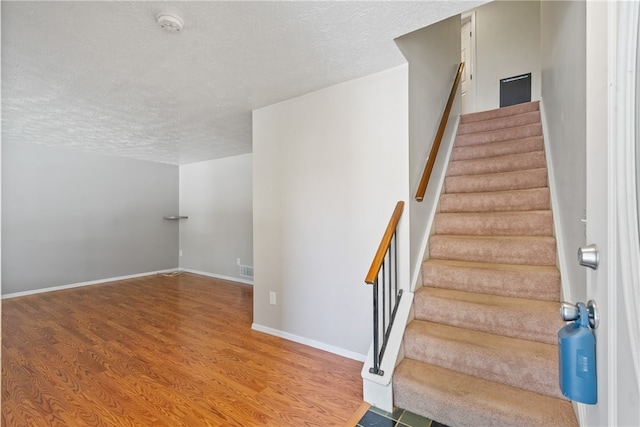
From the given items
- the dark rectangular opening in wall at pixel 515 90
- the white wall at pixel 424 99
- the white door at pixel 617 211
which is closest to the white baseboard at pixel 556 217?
the white wall at pixel 424 99

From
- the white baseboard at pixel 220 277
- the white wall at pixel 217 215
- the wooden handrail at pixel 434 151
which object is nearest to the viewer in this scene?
the wooden handrail at pixel 434 151

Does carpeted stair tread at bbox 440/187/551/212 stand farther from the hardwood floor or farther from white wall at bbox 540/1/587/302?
the hardwood floor

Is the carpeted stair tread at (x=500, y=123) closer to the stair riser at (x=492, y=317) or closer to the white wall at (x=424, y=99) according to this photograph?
the white wall at (x=424, y=99)

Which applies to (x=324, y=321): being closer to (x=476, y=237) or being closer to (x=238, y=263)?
(x=476, y=237)

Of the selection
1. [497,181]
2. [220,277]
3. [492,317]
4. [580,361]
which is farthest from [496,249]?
[220,277]

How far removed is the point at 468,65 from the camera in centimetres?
468

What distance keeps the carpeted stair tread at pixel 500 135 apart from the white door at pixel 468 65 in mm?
1688

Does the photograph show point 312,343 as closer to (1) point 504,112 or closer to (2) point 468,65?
(1) point 504,112

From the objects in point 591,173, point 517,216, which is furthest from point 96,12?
point 517,216

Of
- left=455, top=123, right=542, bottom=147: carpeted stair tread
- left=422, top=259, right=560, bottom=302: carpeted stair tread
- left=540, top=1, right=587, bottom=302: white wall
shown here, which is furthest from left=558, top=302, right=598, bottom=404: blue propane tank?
left=455, top=123, right=542, bottom=147: carpeted stair tread

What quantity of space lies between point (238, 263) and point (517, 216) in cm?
415

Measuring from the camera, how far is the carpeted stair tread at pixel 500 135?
112 inches

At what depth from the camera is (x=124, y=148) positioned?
4508 mm

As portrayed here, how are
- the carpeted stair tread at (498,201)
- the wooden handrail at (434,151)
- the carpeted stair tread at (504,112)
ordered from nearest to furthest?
the wooden handrail at (434,151)
the carpeted stair tread at (498,201)
the carpeted stair tread at (504,112)
